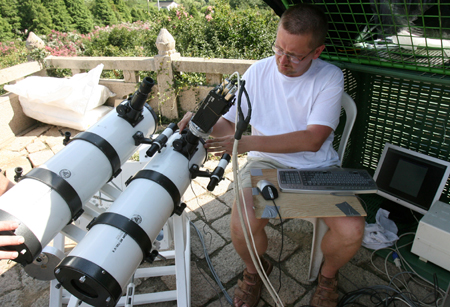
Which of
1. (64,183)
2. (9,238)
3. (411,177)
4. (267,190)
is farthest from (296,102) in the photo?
(9,238)

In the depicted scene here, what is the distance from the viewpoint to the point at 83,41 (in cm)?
845

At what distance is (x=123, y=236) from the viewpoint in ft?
4.11

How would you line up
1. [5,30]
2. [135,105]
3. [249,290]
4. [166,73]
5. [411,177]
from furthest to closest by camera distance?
[5,30] < [166,73] < [411,177] < [249,290] < [135,105]

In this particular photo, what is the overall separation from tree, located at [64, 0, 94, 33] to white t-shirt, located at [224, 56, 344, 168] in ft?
67.8

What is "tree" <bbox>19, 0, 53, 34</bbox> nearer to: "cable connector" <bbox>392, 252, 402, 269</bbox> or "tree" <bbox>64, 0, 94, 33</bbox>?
"tree" <bbox>64, 0, 94, 33</bbox>

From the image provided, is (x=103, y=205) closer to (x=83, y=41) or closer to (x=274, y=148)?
(x=274, y=148)

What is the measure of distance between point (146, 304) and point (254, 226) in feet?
2.94

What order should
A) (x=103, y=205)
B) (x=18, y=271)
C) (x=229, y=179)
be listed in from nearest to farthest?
1. (x=18, y=271)
2. (x=103, y=205)
3. (x=229, y=179)

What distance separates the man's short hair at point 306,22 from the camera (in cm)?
176

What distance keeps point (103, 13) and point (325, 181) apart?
82.1 ft

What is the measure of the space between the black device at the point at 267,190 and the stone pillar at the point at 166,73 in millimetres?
2878

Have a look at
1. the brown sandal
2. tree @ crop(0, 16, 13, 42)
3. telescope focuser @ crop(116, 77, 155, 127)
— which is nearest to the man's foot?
the brown sandal

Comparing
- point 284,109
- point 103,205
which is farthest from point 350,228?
point 103,205

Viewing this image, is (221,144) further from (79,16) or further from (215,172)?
(79,16)
